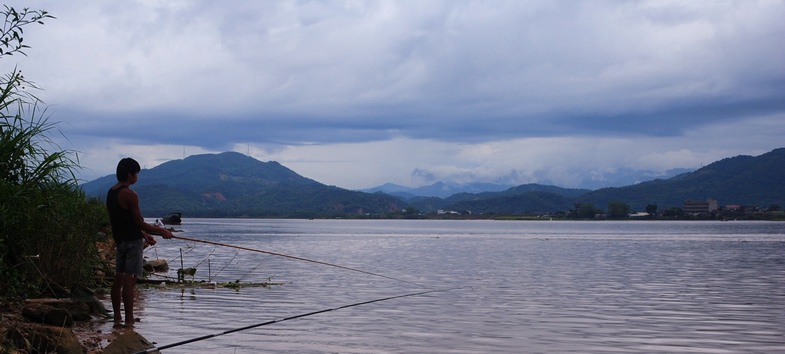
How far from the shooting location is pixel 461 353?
1198 centimetres

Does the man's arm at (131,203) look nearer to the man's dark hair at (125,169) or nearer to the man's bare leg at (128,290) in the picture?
the man's dark hair at (125,169)

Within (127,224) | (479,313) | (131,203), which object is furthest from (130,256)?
(479,313)

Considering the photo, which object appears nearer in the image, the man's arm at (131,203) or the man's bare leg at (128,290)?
the man's arm at (131,203)

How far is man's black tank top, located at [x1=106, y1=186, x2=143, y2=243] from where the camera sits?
12398mm

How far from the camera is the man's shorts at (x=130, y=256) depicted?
12508 mm

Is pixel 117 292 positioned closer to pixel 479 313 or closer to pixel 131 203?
pixel 131 203

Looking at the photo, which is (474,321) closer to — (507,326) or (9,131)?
(507,326)

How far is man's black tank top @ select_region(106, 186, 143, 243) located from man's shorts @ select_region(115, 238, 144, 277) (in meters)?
0.08

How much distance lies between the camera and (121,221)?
40.8 ft

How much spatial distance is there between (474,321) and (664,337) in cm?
350

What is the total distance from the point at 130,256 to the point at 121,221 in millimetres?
545

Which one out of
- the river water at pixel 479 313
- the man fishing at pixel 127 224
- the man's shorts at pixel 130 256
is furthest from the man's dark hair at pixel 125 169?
the river water at pixel 479 313

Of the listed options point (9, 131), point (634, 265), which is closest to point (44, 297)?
point (9, 131)

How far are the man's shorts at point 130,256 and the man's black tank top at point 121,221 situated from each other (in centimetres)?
8
